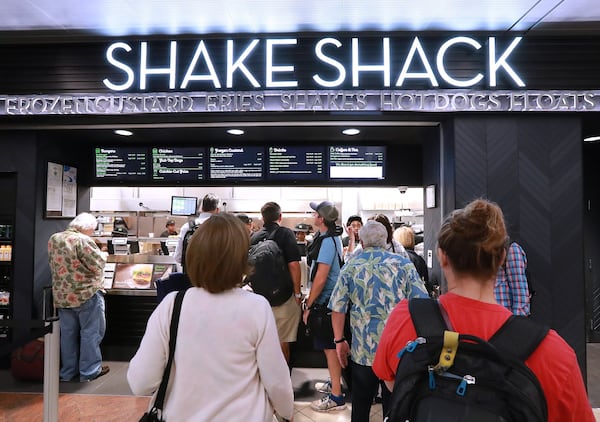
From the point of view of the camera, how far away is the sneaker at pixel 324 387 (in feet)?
10.9

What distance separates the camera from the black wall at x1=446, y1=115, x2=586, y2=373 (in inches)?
134

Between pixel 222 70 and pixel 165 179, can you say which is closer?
pixel 222 70

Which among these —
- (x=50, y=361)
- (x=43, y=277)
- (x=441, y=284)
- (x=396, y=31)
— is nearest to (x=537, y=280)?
(x=441, y=284)

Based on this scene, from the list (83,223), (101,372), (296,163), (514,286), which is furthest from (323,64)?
(101,372)

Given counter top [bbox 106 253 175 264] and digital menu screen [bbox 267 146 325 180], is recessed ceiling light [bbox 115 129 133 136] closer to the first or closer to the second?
counter top [bbox 106 253 175 264]

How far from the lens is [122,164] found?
15.6ft

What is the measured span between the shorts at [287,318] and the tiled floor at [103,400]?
0.55m

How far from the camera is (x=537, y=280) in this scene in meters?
3.40

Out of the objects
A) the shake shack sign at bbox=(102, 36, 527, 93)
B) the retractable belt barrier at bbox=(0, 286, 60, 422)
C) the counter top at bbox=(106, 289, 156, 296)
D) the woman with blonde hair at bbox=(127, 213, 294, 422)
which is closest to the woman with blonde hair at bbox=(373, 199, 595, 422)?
the woman with blonde hair at bbox=(127, 213, 294, 422)

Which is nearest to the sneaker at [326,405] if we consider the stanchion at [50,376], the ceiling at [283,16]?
the stanchion at [50,376]

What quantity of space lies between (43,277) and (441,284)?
14.3 ft

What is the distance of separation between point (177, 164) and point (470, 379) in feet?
14.6

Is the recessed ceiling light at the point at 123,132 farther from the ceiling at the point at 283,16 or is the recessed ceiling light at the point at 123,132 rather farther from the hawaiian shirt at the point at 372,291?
the hawaiian shirt at the point at 372,291

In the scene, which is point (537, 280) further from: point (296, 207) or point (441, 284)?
point (296, 207)
